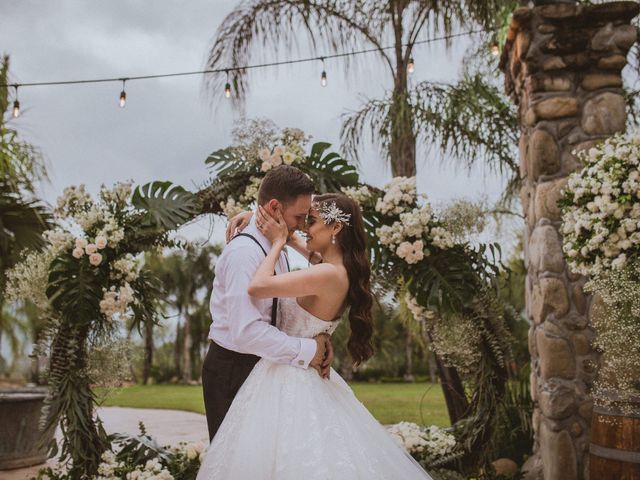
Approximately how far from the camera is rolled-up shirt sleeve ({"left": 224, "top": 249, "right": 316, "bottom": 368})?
8.03 feet

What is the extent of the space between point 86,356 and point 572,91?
3.71 meters

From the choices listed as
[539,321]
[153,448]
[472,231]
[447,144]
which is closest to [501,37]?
[447,144]

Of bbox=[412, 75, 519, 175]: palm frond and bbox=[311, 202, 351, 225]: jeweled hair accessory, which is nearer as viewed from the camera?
bbox=[311, 202, 351, 225]: jeweled hair accessory

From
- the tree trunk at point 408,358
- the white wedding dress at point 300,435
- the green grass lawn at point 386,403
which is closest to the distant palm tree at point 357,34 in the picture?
the green grass lawn at point 386,403

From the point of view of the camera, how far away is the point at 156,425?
28.5 ft

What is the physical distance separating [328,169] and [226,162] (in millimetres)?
757

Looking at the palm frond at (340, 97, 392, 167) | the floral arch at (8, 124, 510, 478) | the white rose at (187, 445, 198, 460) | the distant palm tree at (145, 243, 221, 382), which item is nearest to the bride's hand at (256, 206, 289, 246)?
the floral arch at (8, 124, 510, 478)

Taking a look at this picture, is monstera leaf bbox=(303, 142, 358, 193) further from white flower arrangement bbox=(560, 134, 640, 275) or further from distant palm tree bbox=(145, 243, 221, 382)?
distant palm tree bbox=(145, 243, 221, 382)

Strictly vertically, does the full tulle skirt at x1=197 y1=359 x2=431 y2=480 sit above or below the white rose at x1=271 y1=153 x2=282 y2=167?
below

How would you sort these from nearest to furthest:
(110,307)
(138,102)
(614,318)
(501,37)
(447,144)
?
(614,318) → (110,307) → (501,37) → (447,144) → (138,102)

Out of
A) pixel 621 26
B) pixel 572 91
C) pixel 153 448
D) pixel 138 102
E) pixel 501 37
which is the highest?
pixel 138 102

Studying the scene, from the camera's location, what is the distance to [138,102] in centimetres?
1795

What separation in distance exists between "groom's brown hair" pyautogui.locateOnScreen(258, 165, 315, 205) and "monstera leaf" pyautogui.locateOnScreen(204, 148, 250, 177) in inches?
76.5

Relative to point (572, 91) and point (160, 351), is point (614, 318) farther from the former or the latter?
point (160, 351)
